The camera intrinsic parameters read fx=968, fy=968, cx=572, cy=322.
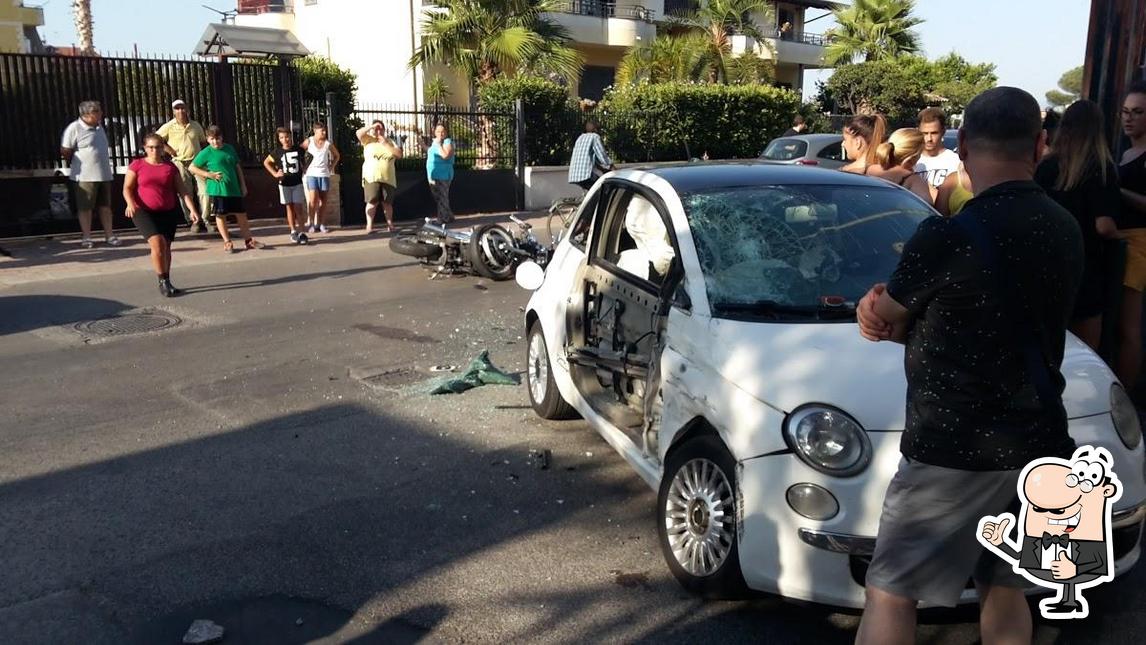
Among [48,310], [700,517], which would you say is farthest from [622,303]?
[48,310]

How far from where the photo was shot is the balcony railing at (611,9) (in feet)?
112

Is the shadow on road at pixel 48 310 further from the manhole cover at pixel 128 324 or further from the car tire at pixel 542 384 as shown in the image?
the car tire at pixel 542 384

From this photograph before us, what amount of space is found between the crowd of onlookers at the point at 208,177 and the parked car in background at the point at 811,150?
5.50m

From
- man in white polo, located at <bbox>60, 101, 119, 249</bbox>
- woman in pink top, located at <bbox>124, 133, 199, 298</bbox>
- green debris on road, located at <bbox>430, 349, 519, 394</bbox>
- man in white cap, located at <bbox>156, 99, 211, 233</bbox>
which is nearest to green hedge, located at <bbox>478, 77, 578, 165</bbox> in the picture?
man in white cap, located at <bbox>156, 99, 211, 233</bbox>

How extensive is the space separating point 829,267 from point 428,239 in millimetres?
7437

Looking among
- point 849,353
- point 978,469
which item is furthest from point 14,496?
point 978,469

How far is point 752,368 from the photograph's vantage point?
3.62 metres

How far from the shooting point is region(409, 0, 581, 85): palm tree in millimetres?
23531

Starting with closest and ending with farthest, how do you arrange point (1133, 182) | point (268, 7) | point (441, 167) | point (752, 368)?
point (752, 368) < point (1133, 182) < point (441, 167) < point (268, 7)

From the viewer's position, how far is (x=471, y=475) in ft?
16.8

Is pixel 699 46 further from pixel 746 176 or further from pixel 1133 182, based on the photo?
pixel 746 176

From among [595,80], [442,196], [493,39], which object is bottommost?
[442,196]

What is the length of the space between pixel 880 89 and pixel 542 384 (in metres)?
33.1

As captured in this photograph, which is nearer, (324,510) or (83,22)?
(324,510)
